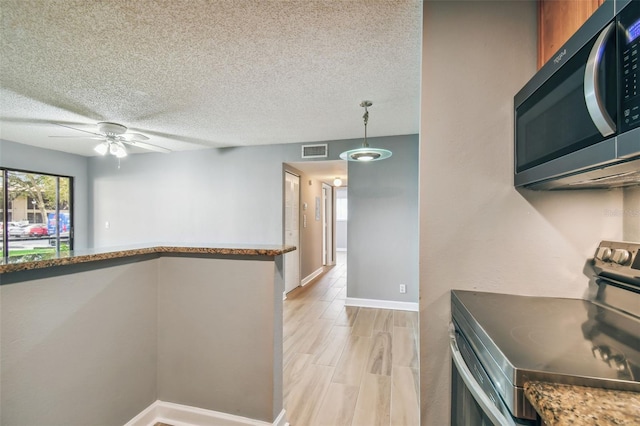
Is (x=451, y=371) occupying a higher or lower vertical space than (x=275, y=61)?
lower

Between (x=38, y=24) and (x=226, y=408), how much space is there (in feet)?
8.49

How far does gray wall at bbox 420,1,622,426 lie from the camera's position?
1221mm

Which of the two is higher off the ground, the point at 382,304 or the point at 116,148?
the point at 116,148

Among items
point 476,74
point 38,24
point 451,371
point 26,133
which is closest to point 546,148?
point 476,74

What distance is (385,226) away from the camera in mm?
3934

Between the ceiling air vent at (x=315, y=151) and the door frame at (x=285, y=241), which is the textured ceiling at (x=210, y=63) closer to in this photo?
the ceiling air vent at (x=315, y=151)

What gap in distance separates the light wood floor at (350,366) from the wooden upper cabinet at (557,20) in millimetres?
2183

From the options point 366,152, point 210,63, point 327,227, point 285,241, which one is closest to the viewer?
point 210,63

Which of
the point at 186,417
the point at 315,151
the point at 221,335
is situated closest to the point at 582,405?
the point at 221,335

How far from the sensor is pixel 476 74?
1.31 meters

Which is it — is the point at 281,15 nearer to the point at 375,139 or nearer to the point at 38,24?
the point at 38,24

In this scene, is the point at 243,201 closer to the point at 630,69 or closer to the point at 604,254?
the point at 604,254

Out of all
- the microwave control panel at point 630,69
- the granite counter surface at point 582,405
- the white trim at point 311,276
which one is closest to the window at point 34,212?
the white trim at point 311,276

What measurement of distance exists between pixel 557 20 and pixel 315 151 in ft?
10.7
